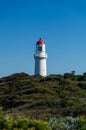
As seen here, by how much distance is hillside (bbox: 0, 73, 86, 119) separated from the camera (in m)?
Answer: 17.3

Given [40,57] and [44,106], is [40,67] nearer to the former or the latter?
[40,57]

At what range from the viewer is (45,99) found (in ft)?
78.8

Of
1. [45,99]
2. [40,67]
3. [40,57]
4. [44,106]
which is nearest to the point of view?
[44,106]

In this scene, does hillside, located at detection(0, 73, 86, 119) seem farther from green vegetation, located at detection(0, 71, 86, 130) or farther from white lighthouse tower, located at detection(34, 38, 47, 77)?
white lighthouse tower, located at detection(34, 38, 47, 77)

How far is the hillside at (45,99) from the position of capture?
17.3 meters

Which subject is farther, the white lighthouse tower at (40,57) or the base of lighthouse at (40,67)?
the base of lighthouse at (40,67)

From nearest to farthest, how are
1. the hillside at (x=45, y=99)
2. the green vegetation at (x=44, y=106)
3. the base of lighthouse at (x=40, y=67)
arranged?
the green vegetation at (x=44, y=106), the hillside at (x=45, y=99), the base of lighthouse at (x=40, y=67)

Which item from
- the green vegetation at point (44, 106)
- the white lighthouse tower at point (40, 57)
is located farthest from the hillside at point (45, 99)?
the white lighthouse tower at point (40, 57)

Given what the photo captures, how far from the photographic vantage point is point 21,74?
4294 cm

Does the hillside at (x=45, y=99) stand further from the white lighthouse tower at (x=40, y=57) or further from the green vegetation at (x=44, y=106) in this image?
the white lighthouse tower at (x=40, y=57)

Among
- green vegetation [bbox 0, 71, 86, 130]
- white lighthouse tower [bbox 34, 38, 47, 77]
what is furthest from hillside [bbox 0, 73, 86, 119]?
white lighthouse tower [bbox 34, 38, 47, 77]

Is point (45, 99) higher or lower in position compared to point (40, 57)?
lower

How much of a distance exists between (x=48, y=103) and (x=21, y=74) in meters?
22.0

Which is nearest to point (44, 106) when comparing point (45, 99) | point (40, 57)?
point (45, 99)
